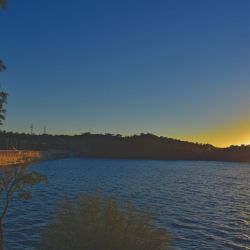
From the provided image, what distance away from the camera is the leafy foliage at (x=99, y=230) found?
21453mm

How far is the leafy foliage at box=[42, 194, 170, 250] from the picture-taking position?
21453 mm

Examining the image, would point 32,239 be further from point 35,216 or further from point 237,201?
point 237,201

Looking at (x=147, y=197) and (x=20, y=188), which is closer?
(x=20, y=188)

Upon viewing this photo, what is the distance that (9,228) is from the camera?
1543 inches

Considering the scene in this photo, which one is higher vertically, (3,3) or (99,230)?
(3,3)

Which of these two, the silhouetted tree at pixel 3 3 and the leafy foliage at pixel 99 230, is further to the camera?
the leafy foliage at pixel 99 230

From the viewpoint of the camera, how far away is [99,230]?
21672 mm

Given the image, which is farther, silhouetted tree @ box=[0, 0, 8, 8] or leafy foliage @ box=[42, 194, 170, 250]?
leafy foliage @ box=[42, 194, 170, 250]

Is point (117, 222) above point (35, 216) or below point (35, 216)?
above

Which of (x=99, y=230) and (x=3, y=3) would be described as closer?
(x=3, y=3)

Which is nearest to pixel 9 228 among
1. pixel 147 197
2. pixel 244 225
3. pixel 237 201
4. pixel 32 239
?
pixel 32 239

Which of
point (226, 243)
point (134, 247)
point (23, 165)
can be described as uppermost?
point (23, 165)

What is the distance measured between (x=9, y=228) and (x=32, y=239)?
5100mm

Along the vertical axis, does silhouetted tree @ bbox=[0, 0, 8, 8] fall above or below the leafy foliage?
above
